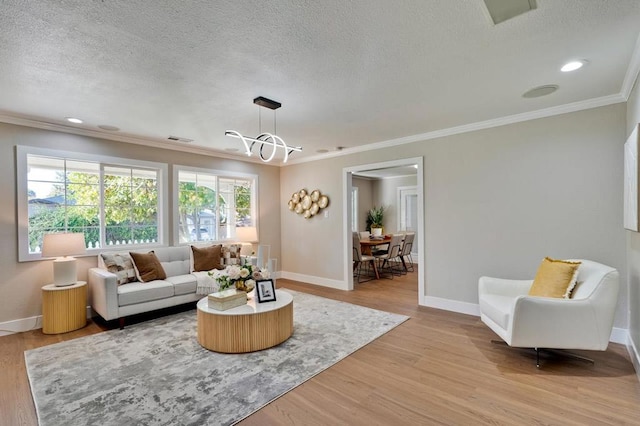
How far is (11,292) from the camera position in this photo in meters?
3.65

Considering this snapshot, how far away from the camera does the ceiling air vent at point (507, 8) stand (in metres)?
1.73

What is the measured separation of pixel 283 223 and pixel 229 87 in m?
4.07

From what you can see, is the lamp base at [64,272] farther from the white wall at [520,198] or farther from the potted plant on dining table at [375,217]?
the potted plant on dining table at [375,217]

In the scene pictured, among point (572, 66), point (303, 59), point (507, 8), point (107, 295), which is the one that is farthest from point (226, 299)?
point (572, 66)

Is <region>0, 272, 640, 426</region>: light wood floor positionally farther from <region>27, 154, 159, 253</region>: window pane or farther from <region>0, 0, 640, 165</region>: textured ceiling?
<region>0, 0, 640, 165</region>: textured ceiling

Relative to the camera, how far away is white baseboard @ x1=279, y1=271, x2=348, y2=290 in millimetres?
5645

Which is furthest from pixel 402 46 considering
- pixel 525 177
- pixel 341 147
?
pixel 341 147

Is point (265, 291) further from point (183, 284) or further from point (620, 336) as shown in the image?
point (620, 336)

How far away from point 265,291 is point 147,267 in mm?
1892

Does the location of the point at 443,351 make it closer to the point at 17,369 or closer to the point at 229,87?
the point at 229,87

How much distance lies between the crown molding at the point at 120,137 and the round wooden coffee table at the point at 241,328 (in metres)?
2.97

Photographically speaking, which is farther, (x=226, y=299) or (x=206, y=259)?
(x=206, y=259)

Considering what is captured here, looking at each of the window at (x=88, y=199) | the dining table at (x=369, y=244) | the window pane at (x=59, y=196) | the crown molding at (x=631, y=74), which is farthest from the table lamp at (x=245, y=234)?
the crown molding at (x=631, y=74)

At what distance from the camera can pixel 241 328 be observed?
2.97 meters
